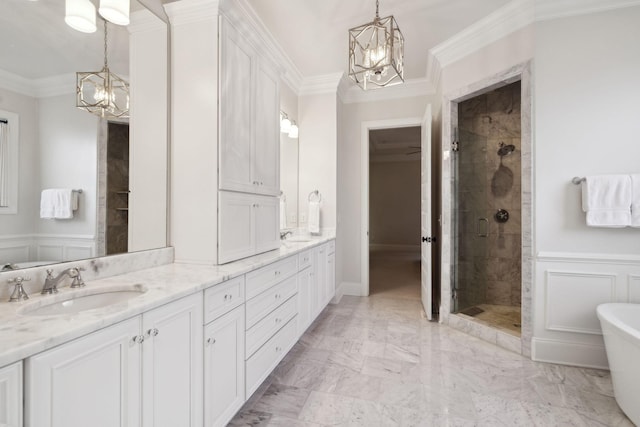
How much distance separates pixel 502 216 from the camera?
3.69 meters

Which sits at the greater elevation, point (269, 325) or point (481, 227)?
point (481, 227)

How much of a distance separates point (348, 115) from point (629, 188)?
10.2 feet

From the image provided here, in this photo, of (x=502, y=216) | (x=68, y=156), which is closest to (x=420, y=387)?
(x=68, y=156)

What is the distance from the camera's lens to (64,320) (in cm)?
89

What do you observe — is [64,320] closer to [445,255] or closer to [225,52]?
[225,52]

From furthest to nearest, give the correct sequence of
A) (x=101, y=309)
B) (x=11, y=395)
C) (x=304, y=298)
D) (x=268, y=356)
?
(x=304, y=298), (x=268, y=356), (x=101, y=309), (x=11, y=395)

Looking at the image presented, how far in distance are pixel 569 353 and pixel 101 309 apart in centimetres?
309

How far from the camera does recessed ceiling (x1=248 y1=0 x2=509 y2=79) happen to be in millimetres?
2459

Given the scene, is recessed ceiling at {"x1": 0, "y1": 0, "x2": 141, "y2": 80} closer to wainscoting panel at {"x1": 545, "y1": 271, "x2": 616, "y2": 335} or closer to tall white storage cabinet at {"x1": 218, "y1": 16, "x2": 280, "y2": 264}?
tall white storage cabinet at {"x1": 218, "y1": 16, "x2": 280, "y2": 264}

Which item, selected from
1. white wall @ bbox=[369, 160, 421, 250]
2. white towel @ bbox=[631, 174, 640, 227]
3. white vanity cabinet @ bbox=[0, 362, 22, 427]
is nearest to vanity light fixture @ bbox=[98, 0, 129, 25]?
white vanity cabinet @ bbox=[0, 362, 22, 427]

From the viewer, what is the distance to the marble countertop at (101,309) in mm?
754

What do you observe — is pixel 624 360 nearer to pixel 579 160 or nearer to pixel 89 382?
pixel 579 160

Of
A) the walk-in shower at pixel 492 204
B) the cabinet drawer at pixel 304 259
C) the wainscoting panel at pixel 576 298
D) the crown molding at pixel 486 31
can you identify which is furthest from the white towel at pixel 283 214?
the wainscoting panel at pixel 576 298

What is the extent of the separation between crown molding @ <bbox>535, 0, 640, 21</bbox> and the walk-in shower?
125 centimetres
